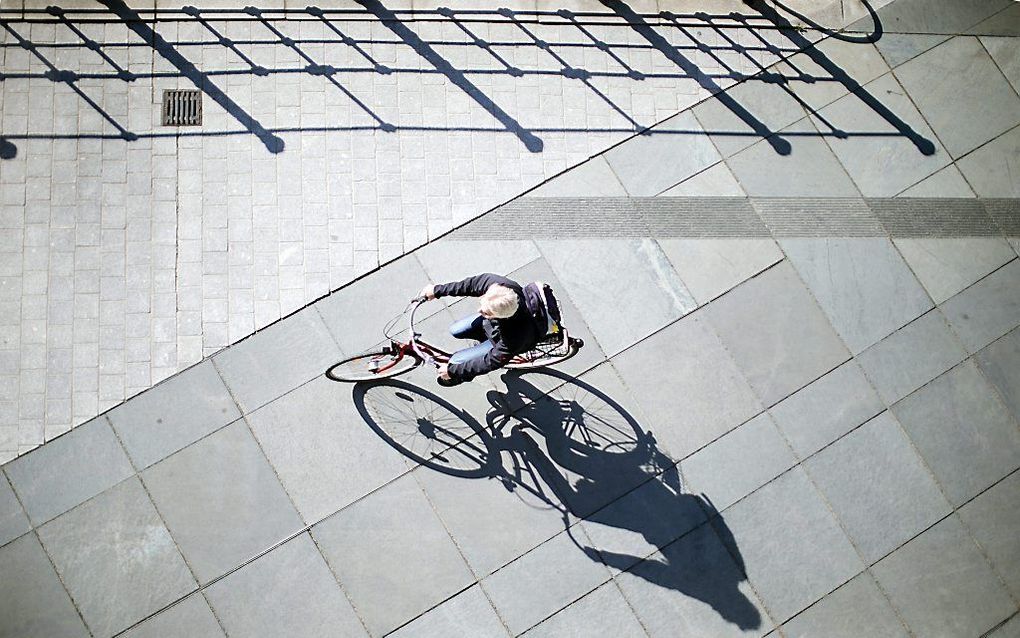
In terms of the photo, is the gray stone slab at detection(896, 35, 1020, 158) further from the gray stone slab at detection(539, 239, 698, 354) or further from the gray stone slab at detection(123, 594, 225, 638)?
the gray stone slab at detection(123, 594, 225, 638)

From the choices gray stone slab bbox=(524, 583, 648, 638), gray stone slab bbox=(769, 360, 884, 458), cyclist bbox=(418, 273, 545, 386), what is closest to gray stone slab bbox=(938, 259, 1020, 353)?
gray stone slab bbox=(769, 360, 884, 458)

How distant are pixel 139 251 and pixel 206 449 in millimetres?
2120

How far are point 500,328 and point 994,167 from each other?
20.8ft

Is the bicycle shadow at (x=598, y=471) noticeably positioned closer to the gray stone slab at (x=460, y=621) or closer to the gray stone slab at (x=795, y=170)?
the gray stone slab at (x=460, y=621)

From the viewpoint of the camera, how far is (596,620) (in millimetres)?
7867

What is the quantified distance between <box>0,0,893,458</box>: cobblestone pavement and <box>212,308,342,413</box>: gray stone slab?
174 mm

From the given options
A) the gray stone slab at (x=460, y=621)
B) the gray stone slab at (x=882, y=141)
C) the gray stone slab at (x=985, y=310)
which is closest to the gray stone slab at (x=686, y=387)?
the gray stone slab at (x=460, y=621)

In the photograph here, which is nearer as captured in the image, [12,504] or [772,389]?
[12,504]

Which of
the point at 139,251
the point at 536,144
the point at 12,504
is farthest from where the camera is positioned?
the point at 536,144

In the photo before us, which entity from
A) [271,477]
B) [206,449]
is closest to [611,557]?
[271,477]

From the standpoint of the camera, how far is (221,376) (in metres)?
8.19

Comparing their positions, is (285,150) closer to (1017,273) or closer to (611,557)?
(611,557)

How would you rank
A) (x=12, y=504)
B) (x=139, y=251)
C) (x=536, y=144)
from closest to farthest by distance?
(x=12, y=504)
(x=139, y=251)
(x=536, y=144)

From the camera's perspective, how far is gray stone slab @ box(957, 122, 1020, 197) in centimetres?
932
